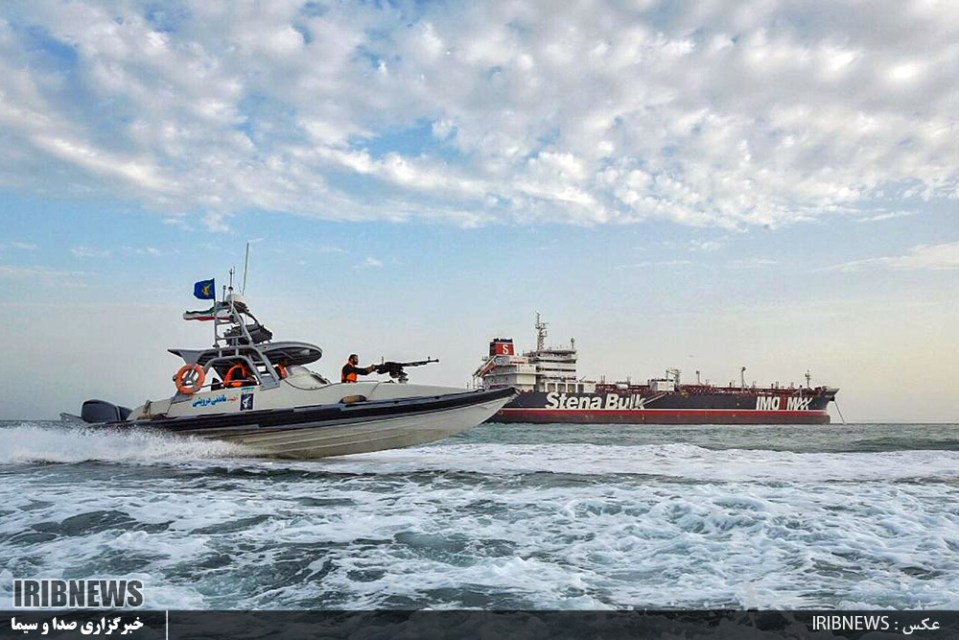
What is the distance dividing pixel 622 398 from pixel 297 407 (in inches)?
1853

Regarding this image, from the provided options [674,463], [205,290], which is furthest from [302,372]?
[674,463]

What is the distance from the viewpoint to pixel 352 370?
14008 mm

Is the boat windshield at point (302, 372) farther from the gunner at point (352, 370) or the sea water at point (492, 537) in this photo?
the sea water at point (492, 537)

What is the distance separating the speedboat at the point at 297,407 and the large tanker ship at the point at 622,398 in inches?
1589

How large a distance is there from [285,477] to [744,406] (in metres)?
56.0

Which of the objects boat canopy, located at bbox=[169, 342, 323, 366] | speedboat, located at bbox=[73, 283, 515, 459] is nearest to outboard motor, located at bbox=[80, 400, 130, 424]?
speedboat, located at bbox=[73, 283, 515, 459]

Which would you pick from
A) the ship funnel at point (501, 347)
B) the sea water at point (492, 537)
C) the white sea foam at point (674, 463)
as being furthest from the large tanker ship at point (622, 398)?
the sea water at point (492, 537)

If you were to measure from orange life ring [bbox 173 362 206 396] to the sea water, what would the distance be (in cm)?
286

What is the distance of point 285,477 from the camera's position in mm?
10719

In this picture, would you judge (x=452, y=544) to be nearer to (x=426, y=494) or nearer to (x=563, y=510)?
(x=563, y=510)

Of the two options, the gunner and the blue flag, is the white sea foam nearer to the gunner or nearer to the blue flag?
the gunner

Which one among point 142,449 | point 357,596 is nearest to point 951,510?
point 357,596

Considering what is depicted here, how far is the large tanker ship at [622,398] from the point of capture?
55781mm

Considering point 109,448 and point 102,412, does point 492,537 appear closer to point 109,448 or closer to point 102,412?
point 109,448
